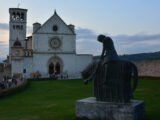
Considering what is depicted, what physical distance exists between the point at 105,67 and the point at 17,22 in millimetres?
49739

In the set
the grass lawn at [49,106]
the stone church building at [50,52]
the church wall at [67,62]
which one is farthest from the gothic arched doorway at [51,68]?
the grass lawn at [49,106]

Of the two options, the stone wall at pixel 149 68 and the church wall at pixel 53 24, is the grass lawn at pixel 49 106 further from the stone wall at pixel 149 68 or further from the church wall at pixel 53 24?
the church wall at pixel 53 24

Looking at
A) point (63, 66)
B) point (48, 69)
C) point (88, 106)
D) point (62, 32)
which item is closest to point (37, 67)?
point (48, 69)

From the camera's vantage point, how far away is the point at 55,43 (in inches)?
1887

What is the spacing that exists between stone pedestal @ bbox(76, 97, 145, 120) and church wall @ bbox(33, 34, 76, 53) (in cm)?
3855

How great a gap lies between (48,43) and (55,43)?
148 cm

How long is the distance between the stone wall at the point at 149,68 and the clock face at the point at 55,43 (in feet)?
58.1

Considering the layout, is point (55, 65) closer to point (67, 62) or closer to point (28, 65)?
point (67, 62)

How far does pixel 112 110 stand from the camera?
27.0ft

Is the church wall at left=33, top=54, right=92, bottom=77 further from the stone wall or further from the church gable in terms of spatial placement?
the stone wall

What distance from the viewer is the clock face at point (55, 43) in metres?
47.8

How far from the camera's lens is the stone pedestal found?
7.89 m

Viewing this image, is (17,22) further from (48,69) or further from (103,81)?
(103,81)

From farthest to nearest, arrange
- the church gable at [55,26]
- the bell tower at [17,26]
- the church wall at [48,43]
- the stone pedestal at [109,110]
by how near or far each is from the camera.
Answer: the bell tower at [17,26] < the church gable at [55,26] < the church wall at [48,43] < the stone pedestal at [109,110]
